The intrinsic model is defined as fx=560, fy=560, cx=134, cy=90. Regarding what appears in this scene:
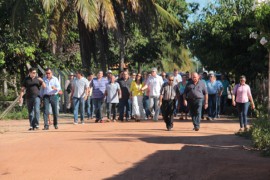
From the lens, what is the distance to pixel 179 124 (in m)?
18.1

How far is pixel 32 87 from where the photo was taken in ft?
53.8

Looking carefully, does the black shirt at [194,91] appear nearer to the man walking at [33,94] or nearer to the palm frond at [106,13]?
the man walking at [33,94]

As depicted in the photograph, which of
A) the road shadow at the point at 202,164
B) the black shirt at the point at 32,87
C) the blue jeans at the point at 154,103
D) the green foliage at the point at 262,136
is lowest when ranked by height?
the road shadow at the point at 202,164

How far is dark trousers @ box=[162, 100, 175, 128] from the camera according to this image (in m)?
15.9

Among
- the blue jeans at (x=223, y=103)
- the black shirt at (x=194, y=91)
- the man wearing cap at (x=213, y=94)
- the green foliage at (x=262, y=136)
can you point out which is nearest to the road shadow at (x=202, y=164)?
the green foliage at (x=262, y=136)

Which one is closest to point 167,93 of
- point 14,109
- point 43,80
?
point 43,80

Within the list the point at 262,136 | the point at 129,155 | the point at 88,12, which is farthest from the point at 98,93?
the point at 262,136

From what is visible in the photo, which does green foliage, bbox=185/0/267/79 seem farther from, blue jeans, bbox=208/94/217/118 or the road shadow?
the road shadow

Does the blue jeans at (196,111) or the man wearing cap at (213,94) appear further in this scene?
the man wearing cap at (213,94)

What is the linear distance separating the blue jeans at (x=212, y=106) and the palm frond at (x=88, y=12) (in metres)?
5.11

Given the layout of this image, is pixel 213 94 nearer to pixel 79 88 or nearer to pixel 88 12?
pixel 79 88

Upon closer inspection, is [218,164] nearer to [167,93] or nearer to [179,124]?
[167,93]

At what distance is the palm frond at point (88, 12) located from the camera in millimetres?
20391

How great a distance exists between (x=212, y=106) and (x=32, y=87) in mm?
7357
